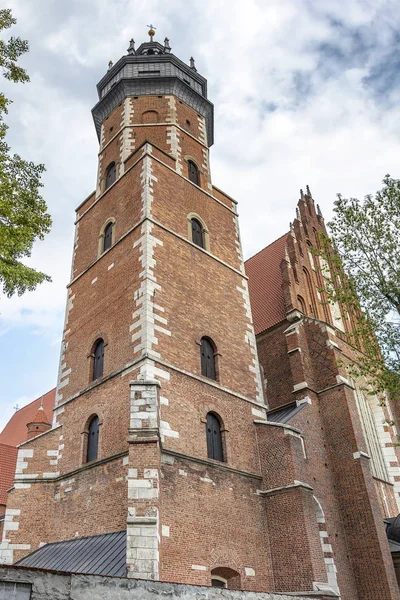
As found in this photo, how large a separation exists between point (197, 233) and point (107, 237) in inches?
133

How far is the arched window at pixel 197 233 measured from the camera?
745 inches

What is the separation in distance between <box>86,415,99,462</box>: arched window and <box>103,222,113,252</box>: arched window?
22.2 feet

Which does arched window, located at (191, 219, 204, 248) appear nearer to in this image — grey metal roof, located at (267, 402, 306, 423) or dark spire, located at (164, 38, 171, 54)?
grey metal roof, located at (267, 402, 306, 423)

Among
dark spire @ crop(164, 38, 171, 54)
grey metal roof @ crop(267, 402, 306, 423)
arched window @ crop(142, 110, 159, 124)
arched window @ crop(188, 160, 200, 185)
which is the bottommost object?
grey metal roof @ crop(267, 402, 306, 423)

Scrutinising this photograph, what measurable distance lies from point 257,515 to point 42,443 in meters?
6.73

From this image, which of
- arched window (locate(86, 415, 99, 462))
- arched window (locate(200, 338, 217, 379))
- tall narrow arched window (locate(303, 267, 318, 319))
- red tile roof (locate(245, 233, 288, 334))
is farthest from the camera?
tall narrow arched window (locate(303, 267, 318, 319))

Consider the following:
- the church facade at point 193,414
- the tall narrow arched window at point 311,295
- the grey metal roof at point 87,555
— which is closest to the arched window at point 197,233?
the church facade at point 193,414

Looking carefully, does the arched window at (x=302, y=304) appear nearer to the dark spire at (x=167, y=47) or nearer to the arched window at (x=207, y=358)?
the arched window at (x=207, y=358)

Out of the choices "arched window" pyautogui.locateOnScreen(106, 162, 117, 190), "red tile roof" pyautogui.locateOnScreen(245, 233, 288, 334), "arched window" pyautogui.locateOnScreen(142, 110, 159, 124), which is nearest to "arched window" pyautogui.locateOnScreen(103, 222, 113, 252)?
"arched window" pyautogui.locateOnScreen(106, 162, 117, 190)

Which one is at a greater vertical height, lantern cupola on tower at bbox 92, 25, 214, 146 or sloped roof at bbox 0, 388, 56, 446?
lantern cupola on tower at bbox 92, 25, 214, 146

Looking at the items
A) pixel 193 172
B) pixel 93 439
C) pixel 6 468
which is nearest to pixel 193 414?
pixel 93 439

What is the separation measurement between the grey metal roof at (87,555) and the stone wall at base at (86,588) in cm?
471

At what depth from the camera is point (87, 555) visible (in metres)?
11.6

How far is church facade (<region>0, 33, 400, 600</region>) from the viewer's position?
1248cm
